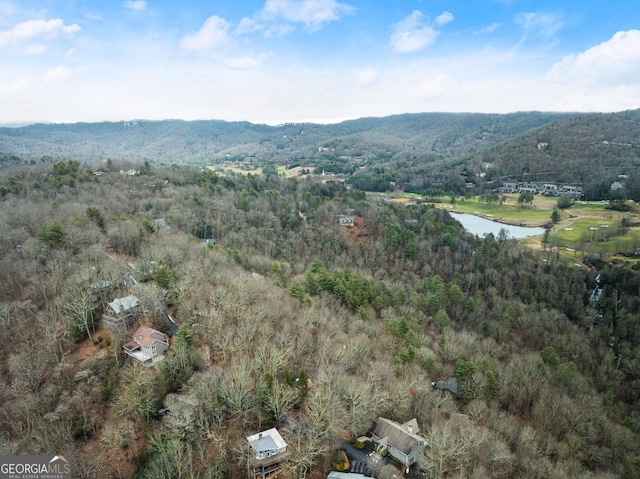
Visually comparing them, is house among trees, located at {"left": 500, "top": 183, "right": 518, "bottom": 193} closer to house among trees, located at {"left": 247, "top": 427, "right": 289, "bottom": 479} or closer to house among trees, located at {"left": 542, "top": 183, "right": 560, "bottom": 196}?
house among trees, located at {"left": 542, "top": 183, "right": 560, "bottom": 196}

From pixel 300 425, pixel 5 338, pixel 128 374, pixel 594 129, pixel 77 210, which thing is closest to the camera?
pixel 300 425

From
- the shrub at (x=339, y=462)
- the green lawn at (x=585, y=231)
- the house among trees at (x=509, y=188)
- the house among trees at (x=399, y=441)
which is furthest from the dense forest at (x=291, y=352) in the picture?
the house among trees at (x=509, y=188)

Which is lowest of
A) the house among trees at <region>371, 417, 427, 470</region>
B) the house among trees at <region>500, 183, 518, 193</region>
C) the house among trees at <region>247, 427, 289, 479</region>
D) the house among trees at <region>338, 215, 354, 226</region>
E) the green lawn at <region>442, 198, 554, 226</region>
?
the house among trees at <region>371, 417, 427, 470</region>

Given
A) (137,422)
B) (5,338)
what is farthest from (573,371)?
(5,338)

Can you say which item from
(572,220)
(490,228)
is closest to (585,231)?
(572,220)

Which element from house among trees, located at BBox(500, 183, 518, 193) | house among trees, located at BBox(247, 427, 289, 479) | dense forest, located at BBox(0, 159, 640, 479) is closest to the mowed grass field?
house among trees, located at BBox(500, 183, 518, 193)

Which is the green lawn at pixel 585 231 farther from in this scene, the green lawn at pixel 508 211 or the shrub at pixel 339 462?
the shrub at pixel 339 462

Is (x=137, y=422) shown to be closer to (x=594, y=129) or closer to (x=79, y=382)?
(x=79, y=382)
